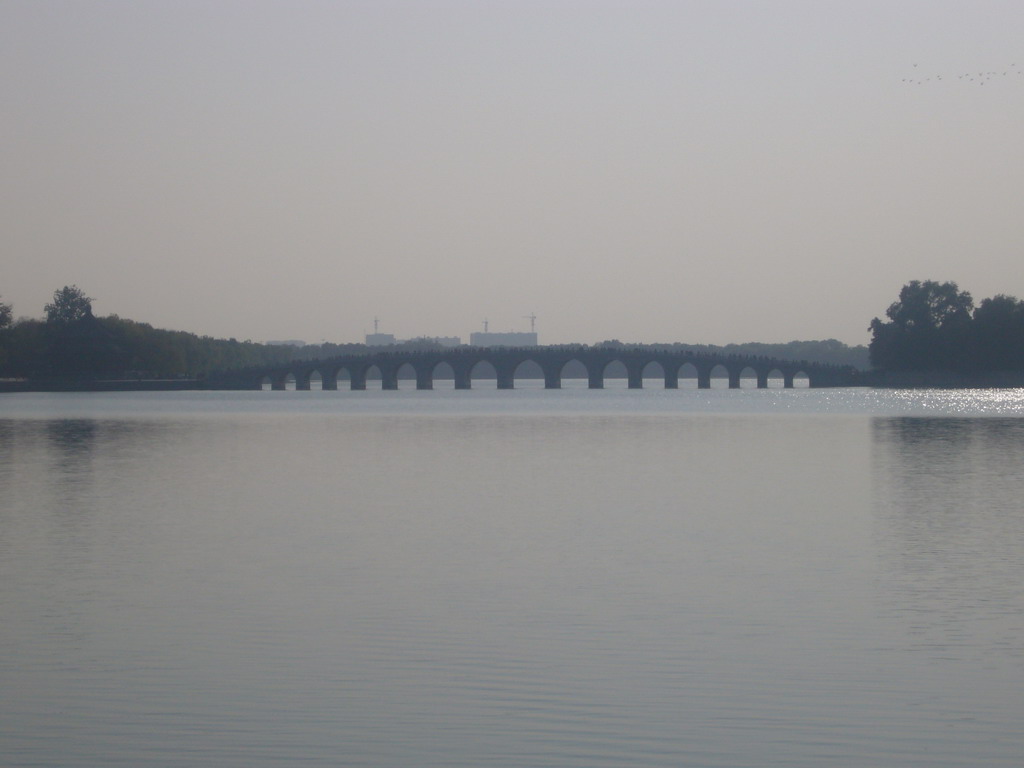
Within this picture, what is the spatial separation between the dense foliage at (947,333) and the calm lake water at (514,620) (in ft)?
302

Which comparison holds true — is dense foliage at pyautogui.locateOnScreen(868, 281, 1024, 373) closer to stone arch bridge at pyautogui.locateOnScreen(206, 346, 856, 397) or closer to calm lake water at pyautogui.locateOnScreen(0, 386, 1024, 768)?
stone arch bridge at pyautogui.locateOnScreen(206, 346, 856, 397)

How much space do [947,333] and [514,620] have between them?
385 feet

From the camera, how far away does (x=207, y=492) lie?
96.2ft

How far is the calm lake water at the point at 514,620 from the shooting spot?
10.0 metres

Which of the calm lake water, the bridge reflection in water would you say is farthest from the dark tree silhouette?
the calm lake water

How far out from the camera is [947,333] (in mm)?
125812

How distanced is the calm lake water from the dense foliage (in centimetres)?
9193

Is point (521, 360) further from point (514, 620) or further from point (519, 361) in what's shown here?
point (514, 620)

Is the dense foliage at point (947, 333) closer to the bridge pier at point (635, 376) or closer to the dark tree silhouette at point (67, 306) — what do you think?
the bridge pier at point (635, 376)

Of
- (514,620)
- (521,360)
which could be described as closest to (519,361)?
(521,360)

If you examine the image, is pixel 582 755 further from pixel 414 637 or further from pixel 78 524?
pixel 78 524

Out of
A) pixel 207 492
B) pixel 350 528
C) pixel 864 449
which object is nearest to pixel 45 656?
pixel 350 528

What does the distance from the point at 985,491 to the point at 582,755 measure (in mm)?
20642

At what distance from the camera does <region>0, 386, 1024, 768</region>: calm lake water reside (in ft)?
32.8
